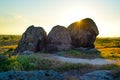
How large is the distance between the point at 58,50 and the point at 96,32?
10.0m

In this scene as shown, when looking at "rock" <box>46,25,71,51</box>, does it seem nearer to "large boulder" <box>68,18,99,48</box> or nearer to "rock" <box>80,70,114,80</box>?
"large boulder" <box>68,18,99,48</box>

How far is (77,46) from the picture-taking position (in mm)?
45469

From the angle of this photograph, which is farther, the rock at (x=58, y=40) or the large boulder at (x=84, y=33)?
the large boulder at (x=84, y=33)

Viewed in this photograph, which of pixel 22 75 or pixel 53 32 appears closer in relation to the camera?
pixel 22 75

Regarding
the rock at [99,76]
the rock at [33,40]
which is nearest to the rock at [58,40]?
the rock at [33,40]

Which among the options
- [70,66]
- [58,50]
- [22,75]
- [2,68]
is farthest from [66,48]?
[22,75]

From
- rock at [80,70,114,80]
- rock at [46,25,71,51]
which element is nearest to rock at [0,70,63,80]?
rock at [80,70,114,80]

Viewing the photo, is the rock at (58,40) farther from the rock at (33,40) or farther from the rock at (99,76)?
the rock at (99,76)

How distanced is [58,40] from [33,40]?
358 centimetres

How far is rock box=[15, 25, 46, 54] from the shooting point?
40.5 m

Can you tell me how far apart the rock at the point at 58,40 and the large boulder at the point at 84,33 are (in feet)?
12.7

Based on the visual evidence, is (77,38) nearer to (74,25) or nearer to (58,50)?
(74,25)

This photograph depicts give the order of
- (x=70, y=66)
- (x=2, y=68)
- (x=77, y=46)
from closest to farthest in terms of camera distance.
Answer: (x=2, y=68)
(x=70, y=66)
(x=77, y=46)

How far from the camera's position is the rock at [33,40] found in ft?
133
